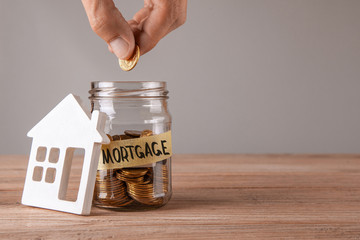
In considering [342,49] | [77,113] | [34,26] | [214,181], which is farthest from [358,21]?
[77,113]

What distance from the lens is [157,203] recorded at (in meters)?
0.79

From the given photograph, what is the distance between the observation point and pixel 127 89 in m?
0.80

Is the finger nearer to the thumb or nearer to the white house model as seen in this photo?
the thumb

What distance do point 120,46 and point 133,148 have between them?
207 mm

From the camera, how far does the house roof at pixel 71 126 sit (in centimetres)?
75

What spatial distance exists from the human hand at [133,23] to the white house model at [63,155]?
0.13 meters

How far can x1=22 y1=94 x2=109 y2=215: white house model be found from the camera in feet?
2.42

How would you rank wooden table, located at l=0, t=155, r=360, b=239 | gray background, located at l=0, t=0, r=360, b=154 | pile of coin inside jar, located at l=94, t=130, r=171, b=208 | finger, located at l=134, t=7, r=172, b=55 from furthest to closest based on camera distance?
gray background, located at l=0, t=0, r=360, b=154 → finger, located at l=134, t=7, r=172, b=55 → pile of coin inside jar, located at l=94, t=130, r=171, b=208 → wooden table, located at l=0, t=155, r=360, b=239

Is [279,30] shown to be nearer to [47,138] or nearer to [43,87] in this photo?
[43,87]

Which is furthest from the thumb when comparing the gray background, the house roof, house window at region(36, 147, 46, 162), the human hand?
the gray background

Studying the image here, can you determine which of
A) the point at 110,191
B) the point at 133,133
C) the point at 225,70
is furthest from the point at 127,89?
the point at 225,70

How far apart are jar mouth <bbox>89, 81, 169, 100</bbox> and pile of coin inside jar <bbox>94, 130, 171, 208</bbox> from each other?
70 mm

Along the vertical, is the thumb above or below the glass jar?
above

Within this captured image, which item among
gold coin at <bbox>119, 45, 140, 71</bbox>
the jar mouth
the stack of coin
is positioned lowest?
the stack of coin
